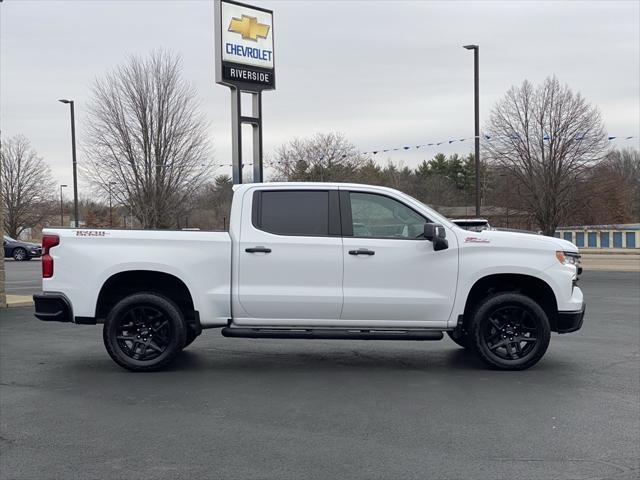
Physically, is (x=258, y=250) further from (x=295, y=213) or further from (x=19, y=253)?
(x=19, y=253)

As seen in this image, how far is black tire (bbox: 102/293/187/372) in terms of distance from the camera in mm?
7086

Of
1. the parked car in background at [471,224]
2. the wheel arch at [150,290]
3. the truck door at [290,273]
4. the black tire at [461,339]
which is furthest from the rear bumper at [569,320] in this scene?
the wheel arch at [150,290]

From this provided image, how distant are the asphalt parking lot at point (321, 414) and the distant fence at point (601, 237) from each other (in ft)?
101

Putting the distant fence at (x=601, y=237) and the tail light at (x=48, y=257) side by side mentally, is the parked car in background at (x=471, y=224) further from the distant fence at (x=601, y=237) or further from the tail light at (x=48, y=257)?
the distant fence at (x=601, y=237)

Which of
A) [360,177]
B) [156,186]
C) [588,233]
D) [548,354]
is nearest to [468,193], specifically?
[360,177]

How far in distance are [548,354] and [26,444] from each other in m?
5.97

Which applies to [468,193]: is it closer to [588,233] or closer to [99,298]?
[588,233]

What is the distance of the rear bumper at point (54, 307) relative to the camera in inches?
280

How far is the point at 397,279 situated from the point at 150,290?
2735mm

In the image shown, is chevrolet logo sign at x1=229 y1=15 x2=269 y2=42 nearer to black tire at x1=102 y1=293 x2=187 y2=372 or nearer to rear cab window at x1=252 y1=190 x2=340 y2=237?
rear cab window at x1=252 y1=190 x2=340 y2=237

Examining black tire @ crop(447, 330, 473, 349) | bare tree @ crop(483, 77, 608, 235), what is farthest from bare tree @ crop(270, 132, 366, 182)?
black tire @ crop(447, 330, 473, 349)

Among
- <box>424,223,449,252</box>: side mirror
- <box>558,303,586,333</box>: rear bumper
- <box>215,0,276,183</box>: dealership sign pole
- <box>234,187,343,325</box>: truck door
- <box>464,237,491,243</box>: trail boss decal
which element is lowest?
<box>558,303,586,333</box>: rear bumper

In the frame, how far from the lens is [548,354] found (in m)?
8.20

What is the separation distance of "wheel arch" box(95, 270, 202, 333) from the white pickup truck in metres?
0.11
